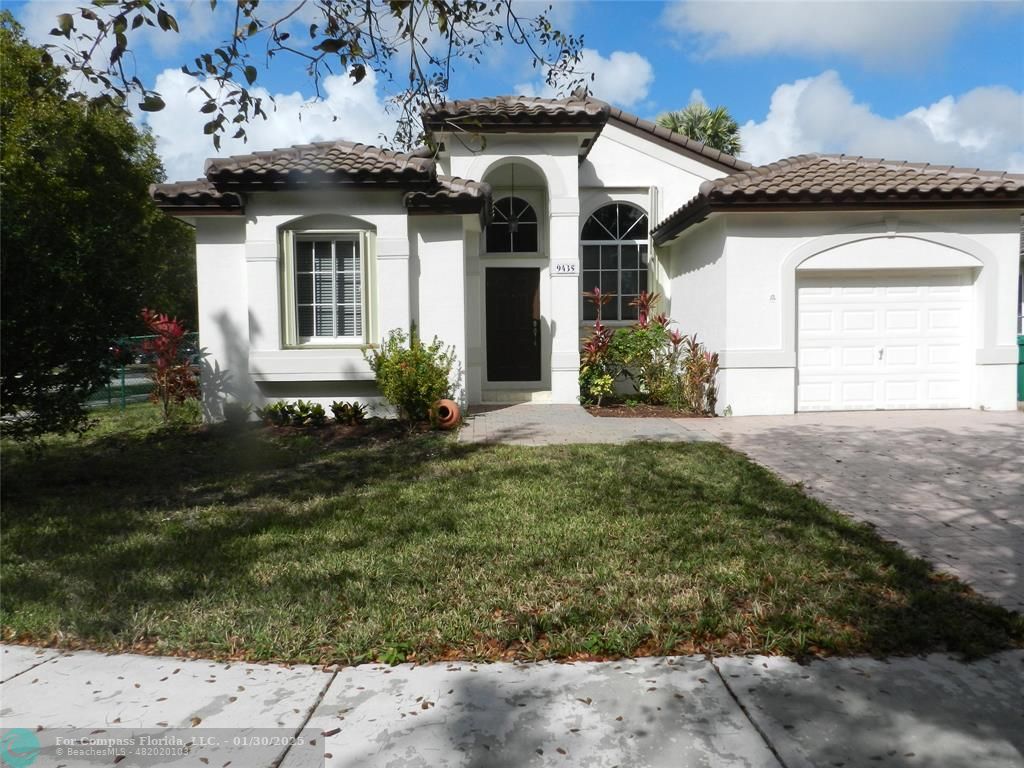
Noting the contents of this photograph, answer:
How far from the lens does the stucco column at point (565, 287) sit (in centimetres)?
1322

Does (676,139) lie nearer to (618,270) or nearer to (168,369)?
(618,270)

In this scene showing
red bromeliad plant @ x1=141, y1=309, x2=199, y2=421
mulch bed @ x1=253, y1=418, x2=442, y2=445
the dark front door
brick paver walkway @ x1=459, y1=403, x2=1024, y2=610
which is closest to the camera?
brick paver walkway @ x1=459, y1=403, x2=1024, y2=610

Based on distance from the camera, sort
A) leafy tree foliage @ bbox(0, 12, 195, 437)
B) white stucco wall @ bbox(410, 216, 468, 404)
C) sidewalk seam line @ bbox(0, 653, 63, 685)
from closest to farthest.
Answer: sidewalk seam line @ bbox(0, 653, 63, 685), leafy tree foliage @ bbox(0, 12, 195, 437), white stucco wall @ bbox(410, 216, 468, 404)

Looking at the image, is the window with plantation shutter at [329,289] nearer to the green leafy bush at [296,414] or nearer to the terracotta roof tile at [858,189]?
the green leafy bush at [296,414]

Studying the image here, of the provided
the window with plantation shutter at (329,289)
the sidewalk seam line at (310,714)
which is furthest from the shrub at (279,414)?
the sidewalk seam line at (310,714)

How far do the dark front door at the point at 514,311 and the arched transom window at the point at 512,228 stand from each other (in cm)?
52

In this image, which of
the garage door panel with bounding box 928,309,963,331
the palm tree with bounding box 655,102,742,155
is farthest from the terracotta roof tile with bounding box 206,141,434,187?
the palm tree with bounding box 655,102,742,155

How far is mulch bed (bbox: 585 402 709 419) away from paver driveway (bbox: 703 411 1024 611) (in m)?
0.89

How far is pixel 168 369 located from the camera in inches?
486

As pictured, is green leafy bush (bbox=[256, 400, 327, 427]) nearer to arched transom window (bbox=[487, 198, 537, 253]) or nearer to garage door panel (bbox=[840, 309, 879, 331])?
arched transom window (bbox=[487, 198, 537, 253])

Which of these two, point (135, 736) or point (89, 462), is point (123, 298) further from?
point (135, 736)

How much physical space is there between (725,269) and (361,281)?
5.60 m

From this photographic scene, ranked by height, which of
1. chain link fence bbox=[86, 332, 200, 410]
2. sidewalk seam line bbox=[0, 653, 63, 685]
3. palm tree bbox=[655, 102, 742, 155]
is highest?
palm tree bbox=[655, 102, 742, 155]

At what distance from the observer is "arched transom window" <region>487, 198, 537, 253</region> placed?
14.9 metres
